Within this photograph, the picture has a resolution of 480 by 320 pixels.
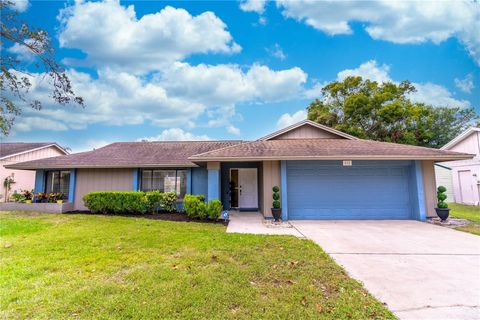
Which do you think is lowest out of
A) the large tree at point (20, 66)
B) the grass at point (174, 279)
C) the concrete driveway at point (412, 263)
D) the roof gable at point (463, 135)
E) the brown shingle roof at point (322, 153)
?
the concrete driveway at point (412, 263)

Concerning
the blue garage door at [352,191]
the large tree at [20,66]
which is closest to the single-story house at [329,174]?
the blue garage door at [352,191]

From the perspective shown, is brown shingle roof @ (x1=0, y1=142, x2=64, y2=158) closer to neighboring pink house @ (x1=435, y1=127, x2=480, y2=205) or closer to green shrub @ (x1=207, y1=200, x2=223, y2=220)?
green shrub @ (x1=207, y1=200, x2=223, y2=220)

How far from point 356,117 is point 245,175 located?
616 inches

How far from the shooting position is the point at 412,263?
437 centimetres

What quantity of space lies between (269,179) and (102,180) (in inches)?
336

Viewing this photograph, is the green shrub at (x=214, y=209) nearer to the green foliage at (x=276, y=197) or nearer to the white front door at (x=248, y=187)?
the green foliage at (x=276, y=197)

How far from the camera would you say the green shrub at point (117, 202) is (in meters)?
9.65

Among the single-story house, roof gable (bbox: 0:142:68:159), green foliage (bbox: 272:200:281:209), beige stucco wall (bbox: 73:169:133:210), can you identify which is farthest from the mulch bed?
roof gable (bbox: 0:142:68:159)

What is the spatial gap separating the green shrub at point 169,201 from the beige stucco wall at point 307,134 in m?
5.95

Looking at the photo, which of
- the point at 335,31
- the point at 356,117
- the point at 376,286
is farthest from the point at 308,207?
the point at 356,117

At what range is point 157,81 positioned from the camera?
13133 mm

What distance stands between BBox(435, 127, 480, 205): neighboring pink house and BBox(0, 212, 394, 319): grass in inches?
603

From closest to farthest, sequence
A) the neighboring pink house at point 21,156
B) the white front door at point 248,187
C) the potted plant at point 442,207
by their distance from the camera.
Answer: the potted plant at point 442,207
the white front door at point 248,187
the neighboring pink house at point 21,156

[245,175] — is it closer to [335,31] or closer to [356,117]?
[335,31]
